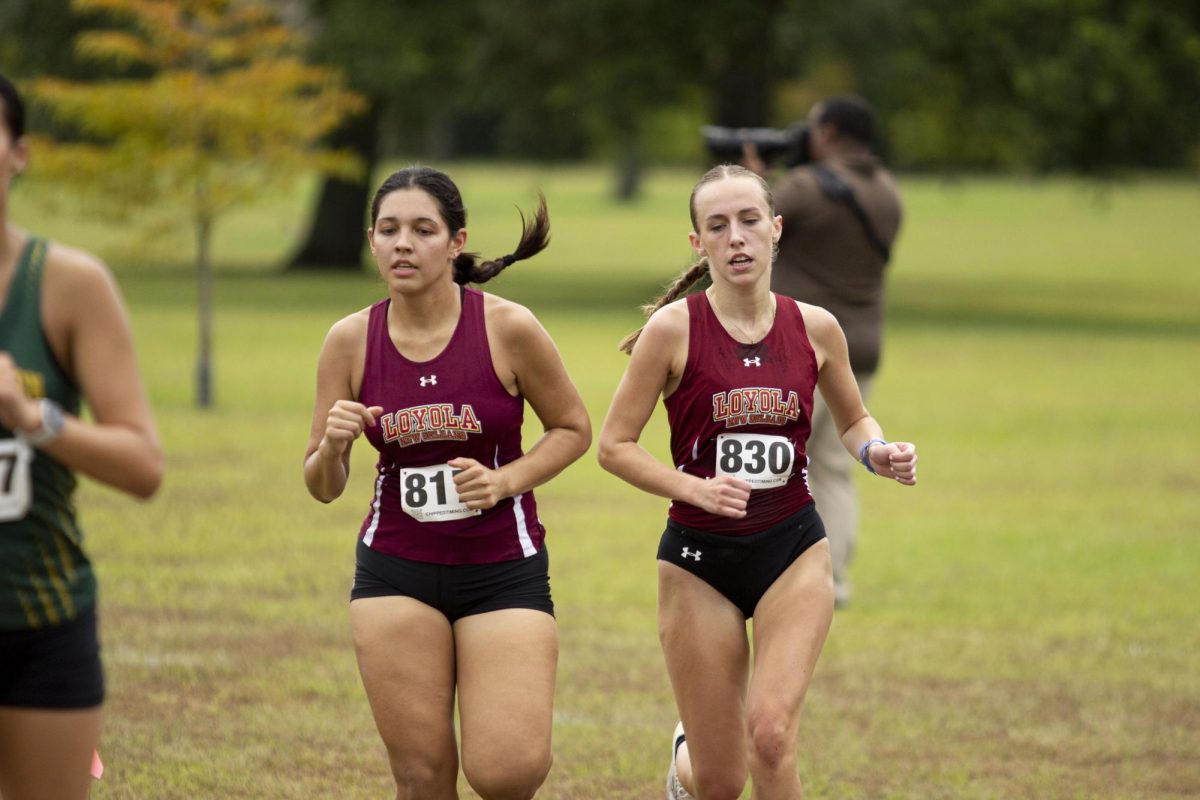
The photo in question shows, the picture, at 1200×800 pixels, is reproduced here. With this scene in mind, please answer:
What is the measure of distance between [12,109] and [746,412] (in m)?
2.18

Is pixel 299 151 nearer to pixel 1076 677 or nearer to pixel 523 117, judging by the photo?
pixel 1076 677

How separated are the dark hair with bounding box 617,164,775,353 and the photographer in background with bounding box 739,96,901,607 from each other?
10.7 feet

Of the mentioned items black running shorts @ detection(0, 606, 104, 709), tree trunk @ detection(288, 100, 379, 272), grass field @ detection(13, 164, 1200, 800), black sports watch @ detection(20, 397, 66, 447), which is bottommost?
tree trunk @ detection(288, 100, 379, 272)

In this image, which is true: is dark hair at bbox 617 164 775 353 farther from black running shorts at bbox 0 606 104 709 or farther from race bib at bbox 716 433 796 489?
black running shorts at bbox 0 606 104 709

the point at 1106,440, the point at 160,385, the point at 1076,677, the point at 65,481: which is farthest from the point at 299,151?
the point at 65,481

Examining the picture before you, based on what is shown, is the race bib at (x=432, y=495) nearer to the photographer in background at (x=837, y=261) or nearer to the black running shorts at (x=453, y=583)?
the black running shorts at (x=453, y=583)

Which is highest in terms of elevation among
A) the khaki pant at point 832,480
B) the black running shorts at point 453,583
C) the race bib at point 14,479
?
the race bib at point 14,479

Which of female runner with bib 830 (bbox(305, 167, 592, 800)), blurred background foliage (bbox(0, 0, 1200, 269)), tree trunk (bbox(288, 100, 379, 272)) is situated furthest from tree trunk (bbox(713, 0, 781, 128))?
female runner with bib 830 (bbox(305, 167, 592, 800))

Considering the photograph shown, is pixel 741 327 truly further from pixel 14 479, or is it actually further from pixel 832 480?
pixel 832 480

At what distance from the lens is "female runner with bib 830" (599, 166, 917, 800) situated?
4.99 metres

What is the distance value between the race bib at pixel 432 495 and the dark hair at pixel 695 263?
67 centimetres

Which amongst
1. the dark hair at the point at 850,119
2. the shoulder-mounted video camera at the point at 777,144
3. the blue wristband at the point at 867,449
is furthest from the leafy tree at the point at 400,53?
the blue wristband at the point at 867,449

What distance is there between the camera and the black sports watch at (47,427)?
3381 millimetres

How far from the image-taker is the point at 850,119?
9195mm
